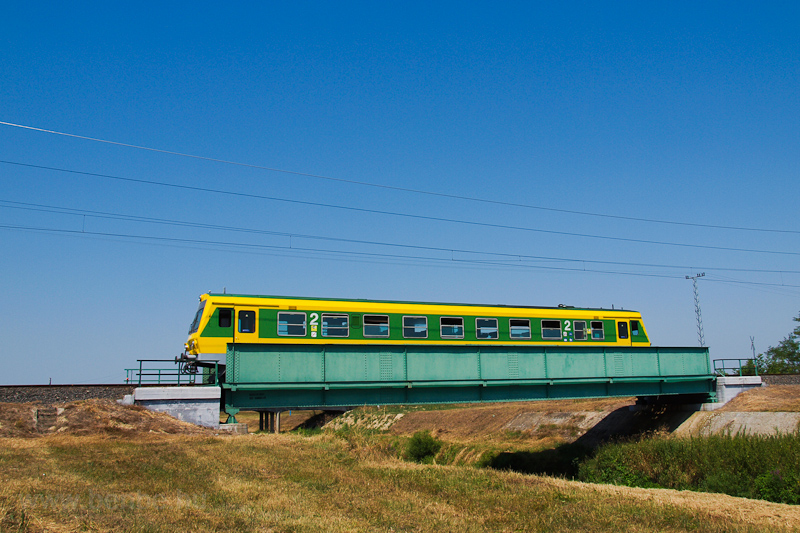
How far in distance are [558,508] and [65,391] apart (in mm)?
24997

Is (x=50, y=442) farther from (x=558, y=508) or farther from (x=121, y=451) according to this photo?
(x=558, y=508)

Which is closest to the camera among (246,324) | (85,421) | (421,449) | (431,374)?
(85,421)

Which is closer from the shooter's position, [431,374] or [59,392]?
[431,374]

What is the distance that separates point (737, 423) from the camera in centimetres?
2981

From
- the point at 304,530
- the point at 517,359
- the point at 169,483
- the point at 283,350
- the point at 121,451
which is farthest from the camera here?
the point at 517,359

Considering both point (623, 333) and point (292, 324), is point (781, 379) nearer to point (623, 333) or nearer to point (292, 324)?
point (623, 333)

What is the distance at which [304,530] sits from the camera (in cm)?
1021

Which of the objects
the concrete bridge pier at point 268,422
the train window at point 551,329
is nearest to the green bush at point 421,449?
the train window at point 551,329

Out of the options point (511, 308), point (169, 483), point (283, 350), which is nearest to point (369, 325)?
point (283, 350)

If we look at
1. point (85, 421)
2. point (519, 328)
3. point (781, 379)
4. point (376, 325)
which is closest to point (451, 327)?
point (376, 325)

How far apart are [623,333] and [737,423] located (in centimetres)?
660

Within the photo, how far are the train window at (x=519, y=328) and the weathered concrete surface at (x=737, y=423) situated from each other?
8261mm

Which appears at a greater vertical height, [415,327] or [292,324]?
[292,324]

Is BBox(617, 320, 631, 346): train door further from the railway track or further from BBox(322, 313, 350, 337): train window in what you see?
the railway track
